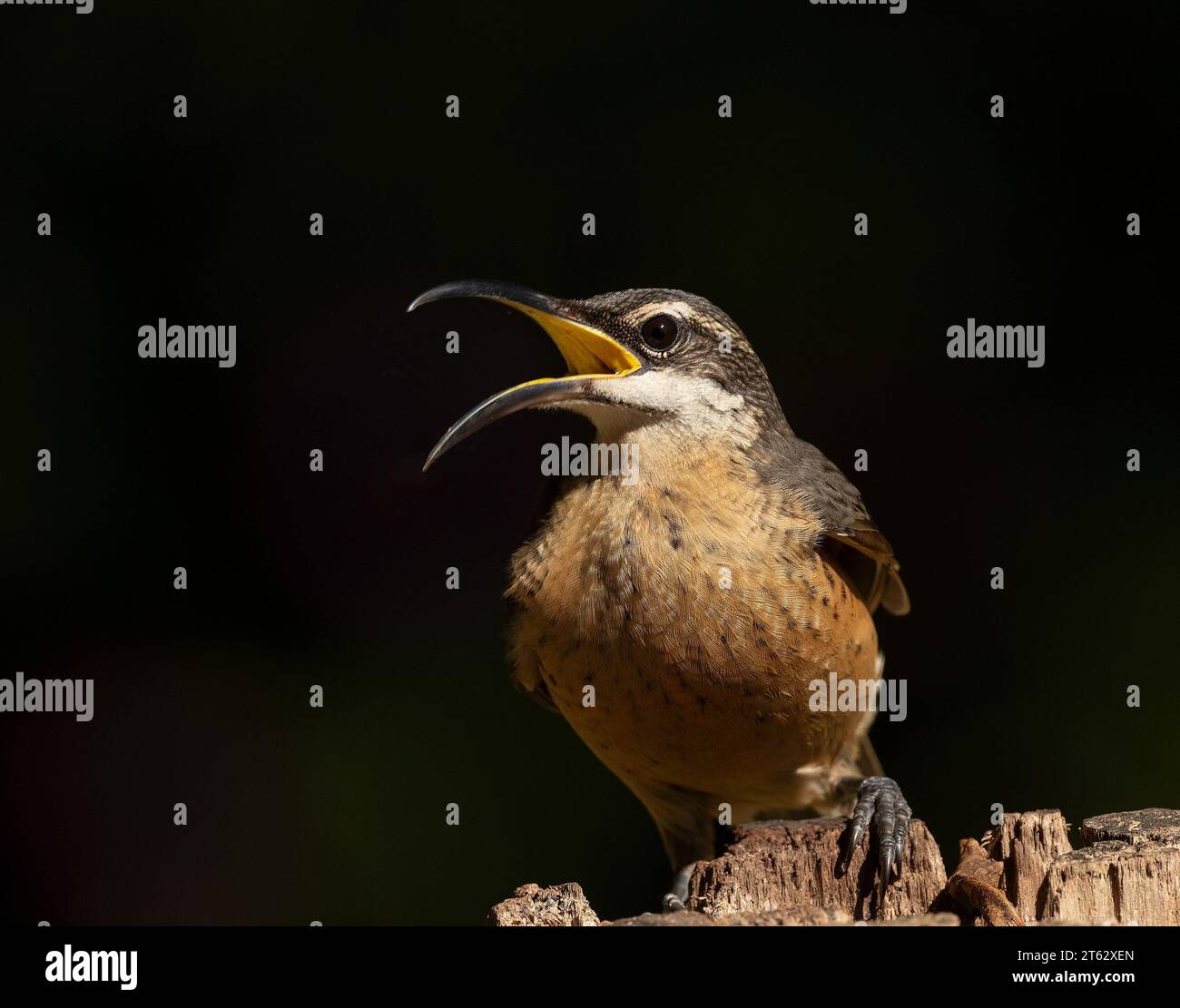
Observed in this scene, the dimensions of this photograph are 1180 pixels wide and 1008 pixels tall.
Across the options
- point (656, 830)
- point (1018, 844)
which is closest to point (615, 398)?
point (1018, 844)

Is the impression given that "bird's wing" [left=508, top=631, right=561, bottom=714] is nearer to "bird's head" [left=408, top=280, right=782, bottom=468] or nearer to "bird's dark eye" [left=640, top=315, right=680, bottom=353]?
"bird's head" [left=408, top=280, right=782, bottom=468]

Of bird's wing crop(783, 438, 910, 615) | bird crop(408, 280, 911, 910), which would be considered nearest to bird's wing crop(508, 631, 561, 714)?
bird crop(408, 280, 911, 910)

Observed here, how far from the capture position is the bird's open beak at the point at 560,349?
4.28m

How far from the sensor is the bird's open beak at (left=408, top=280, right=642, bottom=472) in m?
4.28

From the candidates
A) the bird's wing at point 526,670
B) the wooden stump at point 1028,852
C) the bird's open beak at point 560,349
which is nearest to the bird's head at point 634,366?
the bird's open beak at point 560,349

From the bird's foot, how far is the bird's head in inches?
46.5

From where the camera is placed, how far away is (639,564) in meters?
4.41

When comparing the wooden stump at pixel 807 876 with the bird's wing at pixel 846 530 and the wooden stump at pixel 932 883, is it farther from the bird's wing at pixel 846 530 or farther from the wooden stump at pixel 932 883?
the bird's wing at pixel 846 530

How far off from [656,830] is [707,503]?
91.9 inches

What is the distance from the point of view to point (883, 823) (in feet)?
13.2

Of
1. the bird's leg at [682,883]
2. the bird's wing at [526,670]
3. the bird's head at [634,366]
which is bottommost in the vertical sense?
the bird's leg at [682,883]

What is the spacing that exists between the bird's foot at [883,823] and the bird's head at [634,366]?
1.18m

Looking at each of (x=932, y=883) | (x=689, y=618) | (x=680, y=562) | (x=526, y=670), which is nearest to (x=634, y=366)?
(x=680, y=562)

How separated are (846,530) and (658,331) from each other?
0.91m
